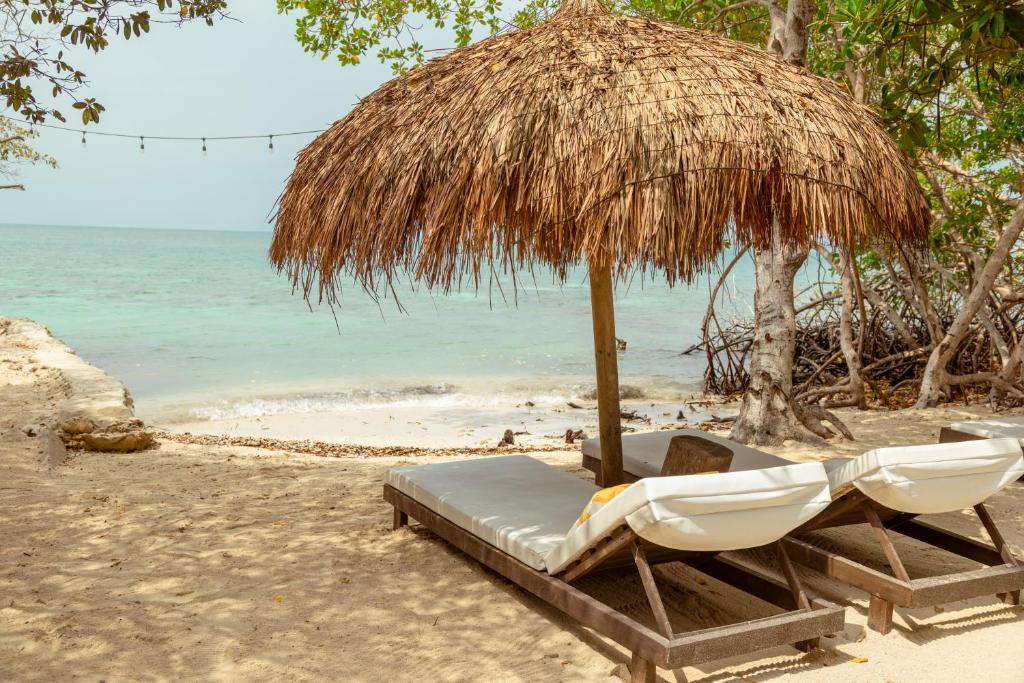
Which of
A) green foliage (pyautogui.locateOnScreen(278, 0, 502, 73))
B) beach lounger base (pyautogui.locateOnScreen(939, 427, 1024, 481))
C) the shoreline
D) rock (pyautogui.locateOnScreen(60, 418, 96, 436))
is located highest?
green foliage (pyautogui.locateOnScreen(278, 0, 502, 73))

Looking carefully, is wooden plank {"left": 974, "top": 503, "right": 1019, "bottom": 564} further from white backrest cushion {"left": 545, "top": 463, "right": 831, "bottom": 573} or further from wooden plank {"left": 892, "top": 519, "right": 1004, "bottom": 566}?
white backrest cushion {"left": 545, "top": 463, "right": 831, "bottom": 573}

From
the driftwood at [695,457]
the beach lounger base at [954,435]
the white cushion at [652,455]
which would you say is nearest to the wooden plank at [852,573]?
the driftwood at [695,457]

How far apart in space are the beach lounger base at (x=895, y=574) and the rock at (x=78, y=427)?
464cm

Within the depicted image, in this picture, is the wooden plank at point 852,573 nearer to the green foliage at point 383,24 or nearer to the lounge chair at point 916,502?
the lounge chair at point 916,502

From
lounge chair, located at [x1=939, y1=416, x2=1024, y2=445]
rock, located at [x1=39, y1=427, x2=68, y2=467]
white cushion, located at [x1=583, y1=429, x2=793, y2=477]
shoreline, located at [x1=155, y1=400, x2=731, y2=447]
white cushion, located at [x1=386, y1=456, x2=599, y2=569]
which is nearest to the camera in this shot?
white cushion, located at [x1=386, y1=456, x2=599, y2=569]

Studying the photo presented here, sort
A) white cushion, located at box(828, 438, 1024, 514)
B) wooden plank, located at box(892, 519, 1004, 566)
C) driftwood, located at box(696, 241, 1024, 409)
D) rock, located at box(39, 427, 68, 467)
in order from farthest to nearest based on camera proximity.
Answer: driftwood, located at box(696, 241, 1024, 409) < rock, located at box(39, 427, 68, 467) < wooden plank, located at box(892, 519, 1004, 566) < white cushion, located at box(828, 438, 1024, 514)

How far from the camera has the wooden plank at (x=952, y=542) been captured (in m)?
3.20

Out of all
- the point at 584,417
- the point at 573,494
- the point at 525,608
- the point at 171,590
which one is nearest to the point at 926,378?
the point at 584,417

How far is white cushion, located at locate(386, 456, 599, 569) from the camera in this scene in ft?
10.0

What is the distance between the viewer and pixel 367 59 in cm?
789

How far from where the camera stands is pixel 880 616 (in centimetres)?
291

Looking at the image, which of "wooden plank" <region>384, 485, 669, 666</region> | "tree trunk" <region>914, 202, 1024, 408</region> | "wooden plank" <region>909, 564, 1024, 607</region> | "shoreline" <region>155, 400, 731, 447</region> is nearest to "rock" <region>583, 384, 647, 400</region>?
"shoreline" <region>155, 400, 731, 447</region>

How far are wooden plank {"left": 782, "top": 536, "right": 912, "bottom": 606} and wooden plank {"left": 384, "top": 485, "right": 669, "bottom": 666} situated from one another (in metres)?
0.72

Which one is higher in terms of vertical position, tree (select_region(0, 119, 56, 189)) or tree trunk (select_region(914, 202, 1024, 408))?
tree (select_region(0, 119, 56, 189))
